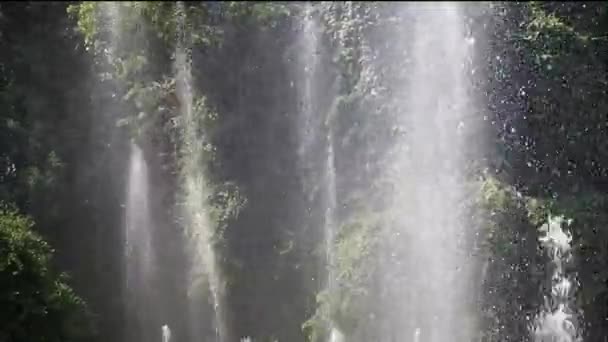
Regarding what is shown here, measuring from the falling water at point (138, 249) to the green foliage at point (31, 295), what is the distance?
3.58 ft

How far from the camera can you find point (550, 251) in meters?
8.41

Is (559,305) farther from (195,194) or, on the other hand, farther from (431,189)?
(195,194)

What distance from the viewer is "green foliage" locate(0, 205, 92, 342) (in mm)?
7156

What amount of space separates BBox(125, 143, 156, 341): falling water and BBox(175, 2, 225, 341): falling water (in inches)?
21.1

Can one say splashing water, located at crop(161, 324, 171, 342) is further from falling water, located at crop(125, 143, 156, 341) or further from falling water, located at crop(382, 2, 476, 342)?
falling water, located at crop(382, 2, 476, 342)

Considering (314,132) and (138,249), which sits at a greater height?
(314,132)

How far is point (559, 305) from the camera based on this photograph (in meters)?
8.28

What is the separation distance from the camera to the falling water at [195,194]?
903 cm

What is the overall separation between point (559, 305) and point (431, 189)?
1.78 meters

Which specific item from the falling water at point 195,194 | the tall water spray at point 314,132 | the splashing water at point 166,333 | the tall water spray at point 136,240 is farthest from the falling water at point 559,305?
the tall water spray at point 136,240

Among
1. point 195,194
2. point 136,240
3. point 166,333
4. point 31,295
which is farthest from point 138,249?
point 31,295

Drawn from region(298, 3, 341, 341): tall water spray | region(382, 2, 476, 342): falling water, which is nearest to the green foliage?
region(298, 3, 341, 341): tall water spray

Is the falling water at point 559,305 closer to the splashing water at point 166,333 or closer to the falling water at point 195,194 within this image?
the falling water at point 195,194

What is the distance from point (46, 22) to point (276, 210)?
→ 387 cm
